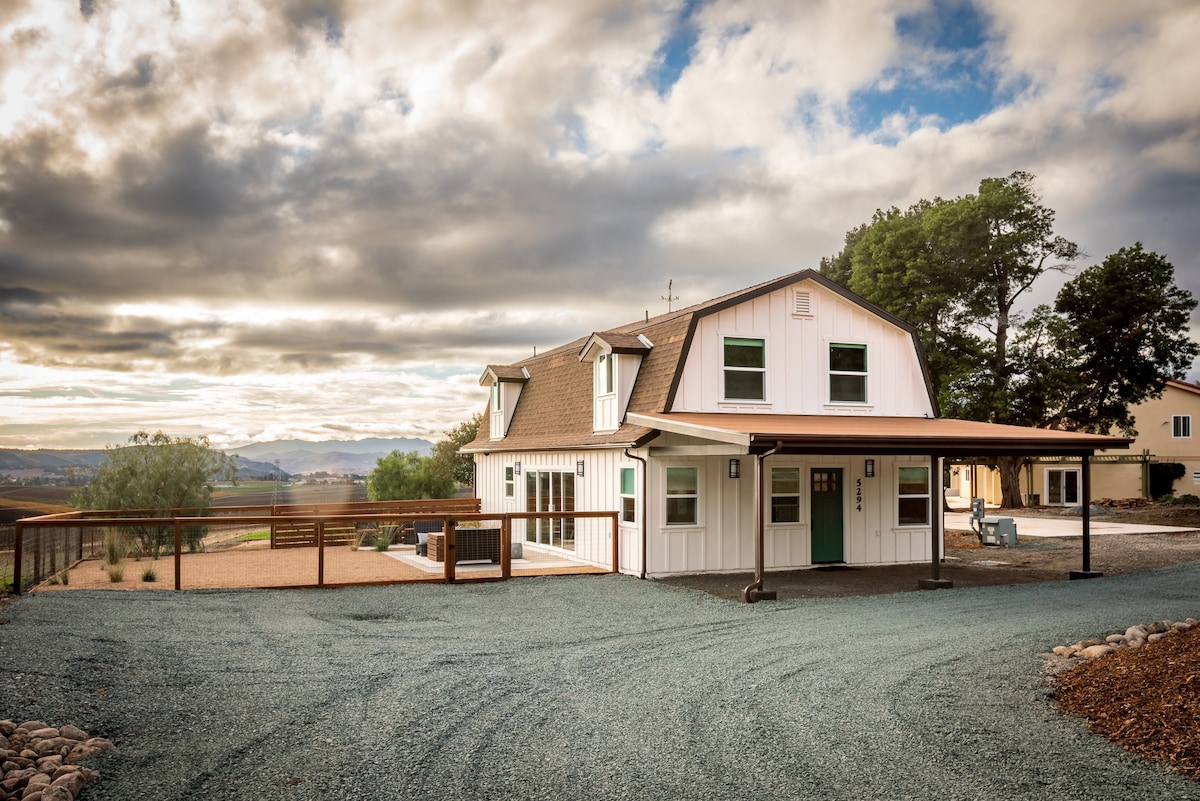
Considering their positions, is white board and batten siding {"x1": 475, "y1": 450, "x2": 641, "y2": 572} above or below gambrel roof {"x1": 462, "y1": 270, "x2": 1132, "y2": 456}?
below

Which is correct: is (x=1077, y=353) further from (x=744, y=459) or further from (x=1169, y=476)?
(x=744, y=459)

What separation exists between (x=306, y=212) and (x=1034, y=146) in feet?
51.1

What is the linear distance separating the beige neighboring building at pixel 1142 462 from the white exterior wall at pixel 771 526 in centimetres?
2404

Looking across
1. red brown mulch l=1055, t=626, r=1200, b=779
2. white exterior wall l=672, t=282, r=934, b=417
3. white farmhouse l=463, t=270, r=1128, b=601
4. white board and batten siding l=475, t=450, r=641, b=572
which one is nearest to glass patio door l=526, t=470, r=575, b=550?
white farmhouse l=463, t=270, r=1128, b=601

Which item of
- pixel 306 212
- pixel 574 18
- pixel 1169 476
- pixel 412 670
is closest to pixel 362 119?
pixel 306 212

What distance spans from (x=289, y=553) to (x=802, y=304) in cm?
1202

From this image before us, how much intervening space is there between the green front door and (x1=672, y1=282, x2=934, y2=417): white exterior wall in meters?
1.33

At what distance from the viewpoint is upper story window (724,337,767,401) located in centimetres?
1619

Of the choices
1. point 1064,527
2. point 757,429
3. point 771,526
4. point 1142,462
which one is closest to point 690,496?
point 771,526

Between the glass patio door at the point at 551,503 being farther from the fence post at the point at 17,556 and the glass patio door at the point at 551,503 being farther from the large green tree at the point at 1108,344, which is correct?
the large green tree at the point at 1108,344

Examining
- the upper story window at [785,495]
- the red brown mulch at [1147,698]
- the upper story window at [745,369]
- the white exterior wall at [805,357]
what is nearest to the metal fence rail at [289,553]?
the upper story window at [785,495]

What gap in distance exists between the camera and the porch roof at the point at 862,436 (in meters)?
12.2

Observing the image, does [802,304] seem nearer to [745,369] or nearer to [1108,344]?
[745,369]

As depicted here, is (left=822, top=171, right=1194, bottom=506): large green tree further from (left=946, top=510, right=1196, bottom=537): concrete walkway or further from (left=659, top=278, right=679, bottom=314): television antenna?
(left=659, top=278, right=679, bottom=314): television antenna
